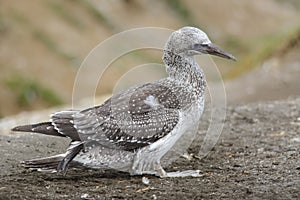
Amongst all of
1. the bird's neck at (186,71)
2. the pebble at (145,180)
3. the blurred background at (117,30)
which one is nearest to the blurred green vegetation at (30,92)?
the blurred background at (117,30)

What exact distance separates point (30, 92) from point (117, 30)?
55.5 feet

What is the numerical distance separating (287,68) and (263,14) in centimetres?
4246

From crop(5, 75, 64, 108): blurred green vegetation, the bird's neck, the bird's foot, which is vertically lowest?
the bird's foot

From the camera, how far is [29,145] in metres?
11.0

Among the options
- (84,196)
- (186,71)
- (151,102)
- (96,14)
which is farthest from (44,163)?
(96,14)

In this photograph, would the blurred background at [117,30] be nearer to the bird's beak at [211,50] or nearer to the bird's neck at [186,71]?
the bird's neck at [186,71]

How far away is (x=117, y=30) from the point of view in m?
59.4

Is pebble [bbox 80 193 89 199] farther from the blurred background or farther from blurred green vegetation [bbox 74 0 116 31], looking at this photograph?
blurred green vegetation [bbox 74 0 116 31]

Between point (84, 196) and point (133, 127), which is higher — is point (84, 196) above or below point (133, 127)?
below

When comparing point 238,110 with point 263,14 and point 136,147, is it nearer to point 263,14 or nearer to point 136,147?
point 136,147

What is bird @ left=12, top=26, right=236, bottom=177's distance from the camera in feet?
29.0

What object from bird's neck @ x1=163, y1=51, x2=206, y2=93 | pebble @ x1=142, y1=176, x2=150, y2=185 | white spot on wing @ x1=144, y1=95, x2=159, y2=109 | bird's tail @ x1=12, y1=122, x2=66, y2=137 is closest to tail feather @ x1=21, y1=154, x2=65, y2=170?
bird's tail @ x1=12, y1=122, x2=66, y2=137

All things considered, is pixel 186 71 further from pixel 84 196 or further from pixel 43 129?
pixel 84 196

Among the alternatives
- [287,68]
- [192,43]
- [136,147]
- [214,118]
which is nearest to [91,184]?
[136,147]
